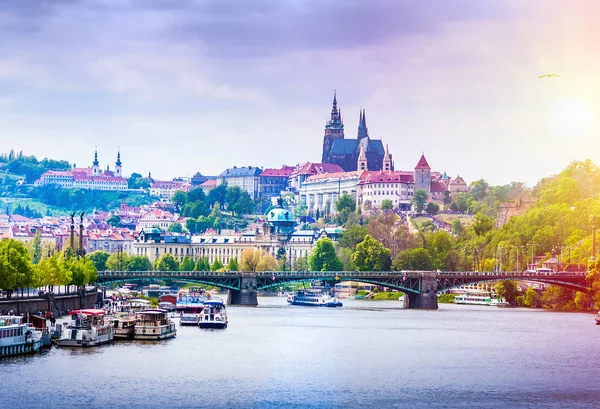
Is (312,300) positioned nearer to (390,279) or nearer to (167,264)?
(390,279)

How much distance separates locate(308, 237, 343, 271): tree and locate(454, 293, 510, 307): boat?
32.9 metres

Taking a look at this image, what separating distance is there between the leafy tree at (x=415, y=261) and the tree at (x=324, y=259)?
13.1m

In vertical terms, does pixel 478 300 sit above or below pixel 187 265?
below

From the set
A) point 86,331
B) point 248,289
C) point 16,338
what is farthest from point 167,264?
point 16,338

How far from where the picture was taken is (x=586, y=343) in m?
79.8

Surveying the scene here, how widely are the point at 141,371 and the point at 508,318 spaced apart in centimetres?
4466

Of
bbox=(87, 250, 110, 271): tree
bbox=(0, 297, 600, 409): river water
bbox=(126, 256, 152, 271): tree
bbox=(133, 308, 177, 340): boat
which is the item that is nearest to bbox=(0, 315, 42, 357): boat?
bbox=(0, 297, 600, 409): river water

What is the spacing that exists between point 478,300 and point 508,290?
4410 mm

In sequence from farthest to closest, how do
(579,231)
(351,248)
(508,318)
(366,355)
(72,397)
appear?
1. (351,248)
2. (579,231)
3. (508,318)
4. (366,355)
5. (72,397)

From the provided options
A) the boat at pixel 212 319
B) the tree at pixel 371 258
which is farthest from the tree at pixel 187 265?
the boat at pixel 212 319

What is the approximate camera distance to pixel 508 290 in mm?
126312

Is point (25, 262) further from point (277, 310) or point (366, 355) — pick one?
point (277, 310)

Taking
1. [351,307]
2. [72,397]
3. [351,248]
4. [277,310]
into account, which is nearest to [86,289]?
[277,310]

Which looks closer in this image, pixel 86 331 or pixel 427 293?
pixel 86 331
